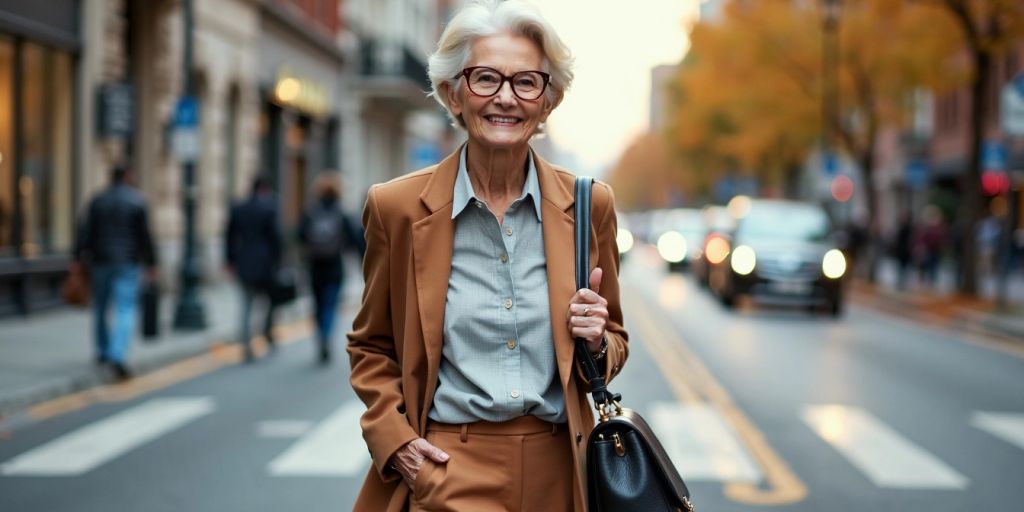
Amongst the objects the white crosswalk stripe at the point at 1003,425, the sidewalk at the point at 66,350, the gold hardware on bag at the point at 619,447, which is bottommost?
the white crosswalk stripe at the point at 1003,425

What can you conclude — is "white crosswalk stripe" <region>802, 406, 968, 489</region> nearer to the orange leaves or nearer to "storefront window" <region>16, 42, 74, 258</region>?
"storefront window" <region>16, 42, 74, 258</region>

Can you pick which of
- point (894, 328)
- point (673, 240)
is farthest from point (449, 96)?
point (673, 240)

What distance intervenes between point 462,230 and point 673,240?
113ft

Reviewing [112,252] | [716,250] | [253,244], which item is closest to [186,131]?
[253,244]

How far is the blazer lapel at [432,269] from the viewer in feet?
9.25

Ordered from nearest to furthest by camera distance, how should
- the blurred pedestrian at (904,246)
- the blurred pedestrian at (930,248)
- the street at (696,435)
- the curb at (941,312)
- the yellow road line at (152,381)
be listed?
the street at (696,435)
the yellow road line at (152,381)
the curb at (941,312)
the blurred pedestrian at (904,246)
the blurred pedestrian at (930,248)

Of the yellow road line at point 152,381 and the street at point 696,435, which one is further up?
the yellow road line at point 152,381

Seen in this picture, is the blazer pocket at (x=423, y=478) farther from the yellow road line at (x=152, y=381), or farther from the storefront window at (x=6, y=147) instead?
the storefront window at (x=6, y=147)

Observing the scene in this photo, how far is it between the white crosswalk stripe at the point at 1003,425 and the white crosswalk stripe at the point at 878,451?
0.75m

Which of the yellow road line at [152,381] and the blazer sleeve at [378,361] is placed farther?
the yellow road line at [152,381]

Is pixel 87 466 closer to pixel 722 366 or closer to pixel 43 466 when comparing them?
pixel 43 466

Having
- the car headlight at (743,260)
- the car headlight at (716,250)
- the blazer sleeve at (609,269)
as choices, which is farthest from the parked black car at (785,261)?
the blazer sleeve at (609,269)

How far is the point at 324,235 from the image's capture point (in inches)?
496

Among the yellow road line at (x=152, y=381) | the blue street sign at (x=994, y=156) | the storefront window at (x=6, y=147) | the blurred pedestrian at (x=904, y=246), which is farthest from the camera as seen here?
the blurred pedestrian at (x=904, y=246)
